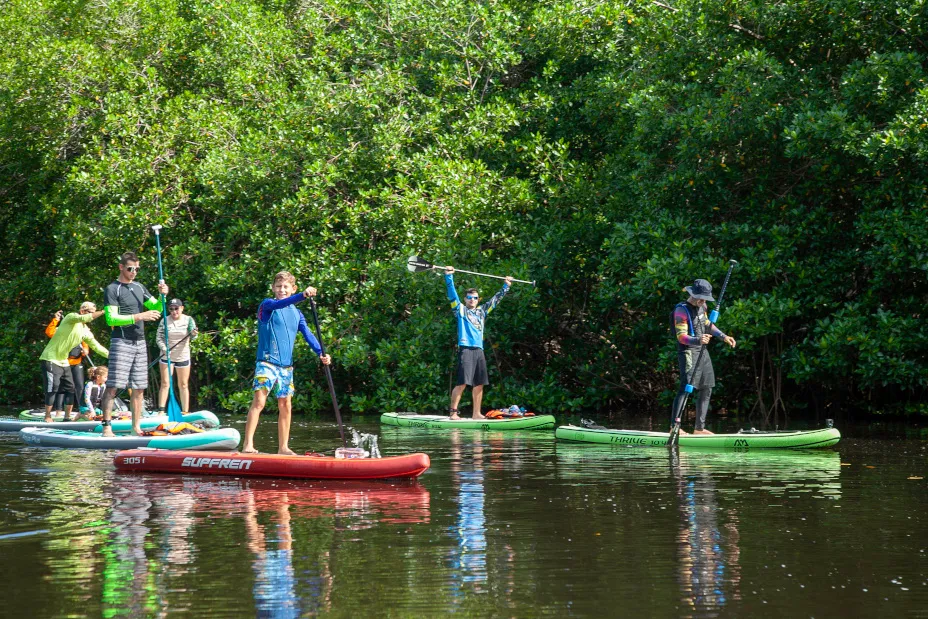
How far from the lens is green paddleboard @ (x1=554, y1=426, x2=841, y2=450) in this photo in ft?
41.5

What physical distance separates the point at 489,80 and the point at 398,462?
13.3 meters

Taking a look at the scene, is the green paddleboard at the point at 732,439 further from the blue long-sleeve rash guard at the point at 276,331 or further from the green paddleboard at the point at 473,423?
the blue long-sleeve rash guard at the point at 276,331

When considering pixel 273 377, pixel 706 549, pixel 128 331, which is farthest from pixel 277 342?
pixel 706 549

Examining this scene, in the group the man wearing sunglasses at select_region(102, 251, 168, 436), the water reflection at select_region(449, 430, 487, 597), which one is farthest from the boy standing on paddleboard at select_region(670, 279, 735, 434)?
the man wearing sunglasses at select_region(102, 251, 168, 436)

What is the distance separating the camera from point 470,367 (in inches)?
654

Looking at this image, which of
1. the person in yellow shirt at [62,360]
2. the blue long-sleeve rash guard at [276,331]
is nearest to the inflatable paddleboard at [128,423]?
the person in yellow shirt at [62,360]

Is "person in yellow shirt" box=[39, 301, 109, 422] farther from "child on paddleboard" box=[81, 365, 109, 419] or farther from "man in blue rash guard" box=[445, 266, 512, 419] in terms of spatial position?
"man in blue rash guard" box=[445, 266, 512, 419]

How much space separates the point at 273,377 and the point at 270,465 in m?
0.74

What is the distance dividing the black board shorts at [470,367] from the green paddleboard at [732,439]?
3.18 meters

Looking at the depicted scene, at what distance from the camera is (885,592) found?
5742 millimetres

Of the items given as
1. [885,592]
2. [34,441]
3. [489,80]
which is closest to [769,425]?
[489,80]

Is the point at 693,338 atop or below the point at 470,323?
below

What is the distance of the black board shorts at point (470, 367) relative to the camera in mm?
16578

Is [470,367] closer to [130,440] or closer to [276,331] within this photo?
[130,440]
